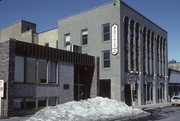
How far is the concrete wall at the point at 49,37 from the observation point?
40.9m

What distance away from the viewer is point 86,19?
34688 mm

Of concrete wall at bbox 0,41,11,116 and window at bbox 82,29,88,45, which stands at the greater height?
window at bbox 82,29,88,45

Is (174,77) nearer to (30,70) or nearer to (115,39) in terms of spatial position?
(115,39)

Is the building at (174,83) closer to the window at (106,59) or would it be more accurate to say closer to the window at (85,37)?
the window at (106,59)

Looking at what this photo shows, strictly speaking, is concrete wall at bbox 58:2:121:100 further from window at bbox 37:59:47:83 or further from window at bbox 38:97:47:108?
window at bbox 37:59:47:83

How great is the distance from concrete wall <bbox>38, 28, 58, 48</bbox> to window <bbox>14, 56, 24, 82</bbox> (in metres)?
20.7

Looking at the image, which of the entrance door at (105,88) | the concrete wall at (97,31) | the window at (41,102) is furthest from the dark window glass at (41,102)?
the entrance door at (105,88)

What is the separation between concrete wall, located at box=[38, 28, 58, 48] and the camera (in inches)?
1609

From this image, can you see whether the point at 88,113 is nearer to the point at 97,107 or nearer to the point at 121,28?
the point at 97,107

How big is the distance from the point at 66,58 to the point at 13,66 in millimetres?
6122

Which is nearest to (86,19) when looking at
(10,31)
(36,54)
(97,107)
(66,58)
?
(66,58)

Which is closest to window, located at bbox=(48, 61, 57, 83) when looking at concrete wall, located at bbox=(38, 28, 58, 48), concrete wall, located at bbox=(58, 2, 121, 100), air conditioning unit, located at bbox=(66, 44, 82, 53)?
air conditioning unit, located at bbox=(66, 44, 82, 53)

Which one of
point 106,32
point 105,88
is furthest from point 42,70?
point 106,32

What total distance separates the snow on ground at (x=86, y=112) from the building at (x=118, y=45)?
660 cm
